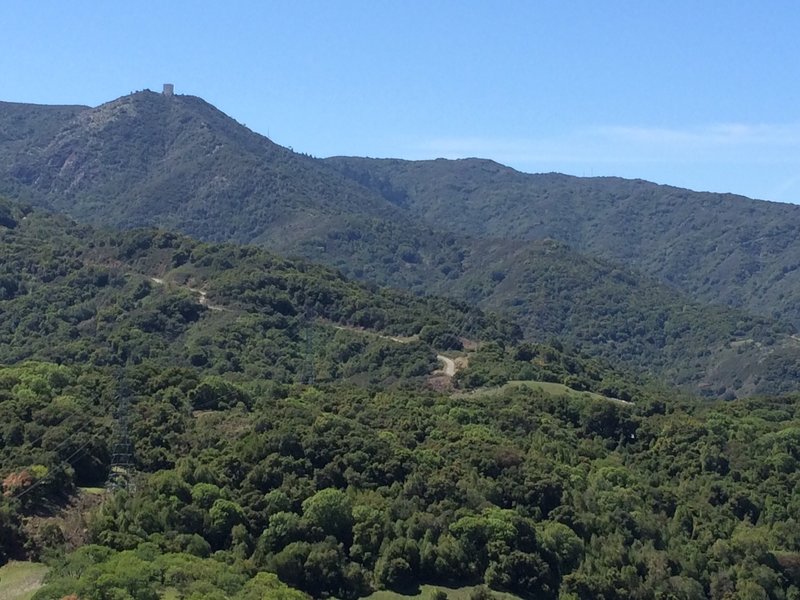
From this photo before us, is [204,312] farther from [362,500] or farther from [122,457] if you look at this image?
[362,500]

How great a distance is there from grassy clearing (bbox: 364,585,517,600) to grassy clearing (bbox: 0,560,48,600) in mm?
13331

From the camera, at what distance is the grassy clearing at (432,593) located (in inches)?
1978

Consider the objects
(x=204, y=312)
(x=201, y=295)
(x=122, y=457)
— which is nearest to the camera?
(x=122, y=457)

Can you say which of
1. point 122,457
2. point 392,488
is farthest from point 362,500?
point 122,457

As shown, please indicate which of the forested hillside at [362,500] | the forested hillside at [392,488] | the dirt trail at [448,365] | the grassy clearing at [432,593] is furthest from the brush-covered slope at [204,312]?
the grassy clearing at [432,593]

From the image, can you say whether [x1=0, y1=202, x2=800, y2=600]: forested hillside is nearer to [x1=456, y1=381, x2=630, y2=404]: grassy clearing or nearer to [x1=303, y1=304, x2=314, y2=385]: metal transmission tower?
[x1=456, y1=381, x2=630, y2=404]: grassy clearing

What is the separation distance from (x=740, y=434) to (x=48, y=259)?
8062 cm

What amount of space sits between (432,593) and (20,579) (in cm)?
1650

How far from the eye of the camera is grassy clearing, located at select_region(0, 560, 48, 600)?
42.7 m

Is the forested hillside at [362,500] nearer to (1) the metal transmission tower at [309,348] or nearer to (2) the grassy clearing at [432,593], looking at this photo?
(2) the grassy clearing at [432,593]

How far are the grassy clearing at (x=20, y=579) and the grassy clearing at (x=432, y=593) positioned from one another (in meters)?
13.3

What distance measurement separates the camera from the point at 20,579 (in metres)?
44.0

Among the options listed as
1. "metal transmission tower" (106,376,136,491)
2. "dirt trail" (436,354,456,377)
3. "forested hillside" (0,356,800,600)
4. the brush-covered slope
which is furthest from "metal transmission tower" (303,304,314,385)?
"metal transmission tower" (106,376,136,491)

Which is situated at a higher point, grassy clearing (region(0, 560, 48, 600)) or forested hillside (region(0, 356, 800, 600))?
forested hillside (region(0, 356, 800, 600))
